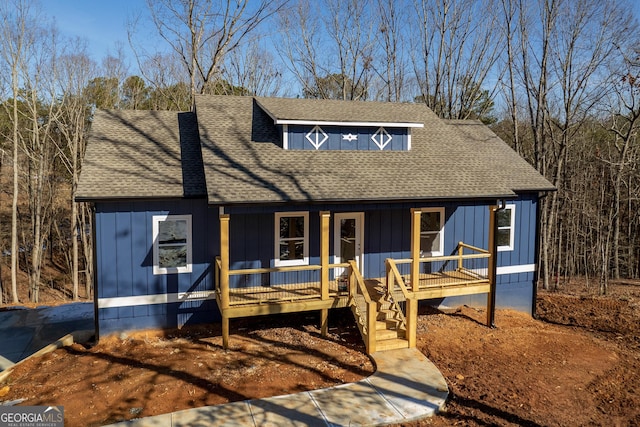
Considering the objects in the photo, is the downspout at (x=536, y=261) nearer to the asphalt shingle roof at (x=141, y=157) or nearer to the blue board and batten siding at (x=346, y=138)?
the blue board and batten siding at (x=346, y=138)

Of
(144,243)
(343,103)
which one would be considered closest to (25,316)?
(144,243)

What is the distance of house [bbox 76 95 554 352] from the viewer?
31.6 feet

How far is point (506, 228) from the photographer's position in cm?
1288

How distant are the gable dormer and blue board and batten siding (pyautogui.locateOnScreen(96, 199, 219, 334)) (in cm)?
302

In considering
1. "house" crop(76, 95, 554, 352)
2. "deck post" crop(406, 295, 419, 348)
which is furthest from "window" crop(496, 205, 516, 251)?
"deck post" crop(406, 295, 419, 348)

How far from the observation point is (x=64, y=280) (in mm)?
24922

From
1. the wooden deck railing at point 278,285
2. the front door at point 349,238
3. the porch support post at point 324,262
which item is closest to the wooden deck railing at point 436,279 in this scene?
the front door at point 349,238

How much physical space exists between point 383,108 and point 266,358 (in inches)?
343

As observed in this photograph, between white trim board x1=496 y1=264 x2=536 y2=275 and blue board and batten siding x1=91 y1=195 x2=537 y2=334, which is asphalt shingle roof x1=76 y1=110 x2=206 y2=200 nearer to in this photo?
blue board and batten siding x1=91 y1=195 x2=537 y2=334

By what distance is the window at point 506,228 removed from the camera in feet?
42.1

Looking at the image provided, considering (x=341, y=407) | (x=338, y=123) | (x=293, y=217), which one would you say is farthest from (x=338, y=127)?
(x=341, y=407)

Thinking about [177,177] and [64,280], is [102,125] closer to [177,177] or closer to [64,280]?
[177,177]

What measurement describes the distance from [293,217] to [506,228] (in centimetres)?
654

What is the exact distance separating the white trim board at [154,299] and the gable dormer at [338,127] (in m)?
4.32
